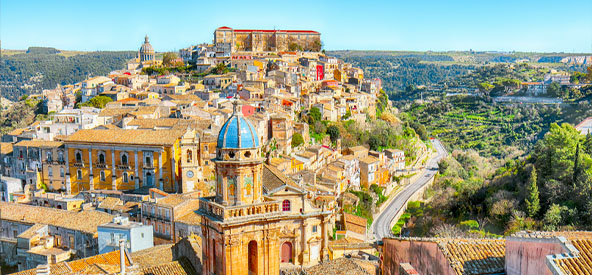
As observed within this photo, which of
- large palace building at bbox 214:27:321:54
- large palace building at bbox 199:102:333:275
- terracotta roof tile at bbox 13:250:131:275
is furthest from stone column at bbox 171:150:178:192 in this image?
large palace building at bbox 214:27:321:54

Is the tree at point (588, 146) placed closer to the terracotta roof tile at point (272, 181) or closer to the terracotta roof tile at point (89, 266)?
the terracotta roof tile at point (272, 181)

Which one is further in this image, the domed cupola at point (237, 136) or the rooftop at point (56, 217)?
the rooftop at point (56, 217)

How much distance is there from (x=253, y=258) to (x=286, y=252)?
11.5 feet

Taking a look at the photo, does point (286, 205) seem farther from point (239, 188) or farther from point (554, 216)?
point (554, 216)

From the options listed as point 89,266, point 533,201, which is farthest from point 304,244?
point 533,201

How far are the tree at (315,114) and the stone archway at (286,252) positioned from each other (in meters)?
38.2

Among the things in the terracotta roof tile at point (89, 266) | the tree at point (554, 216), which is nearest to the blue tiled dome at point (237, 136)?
the terracotta roof tile at point (89, 266)

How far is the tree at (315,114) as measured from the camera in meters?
55.3

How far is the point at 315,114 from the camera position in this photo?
55844 mm

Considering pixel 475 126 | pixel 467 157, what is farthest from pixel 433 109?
pixel 467 157

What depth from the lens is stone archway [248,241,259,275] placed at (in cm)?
1366

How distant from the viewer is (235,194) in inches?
522

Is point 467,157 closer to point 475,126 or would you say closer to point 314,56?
point 475,126

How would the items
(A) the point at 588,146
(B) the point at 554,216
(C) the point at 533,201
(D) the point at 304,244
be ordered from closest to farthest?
1. (D) the point at 304,244
2. (B) the point at 554,216
3. (C) the point at 533,201
4. (A) the point at 588,146
